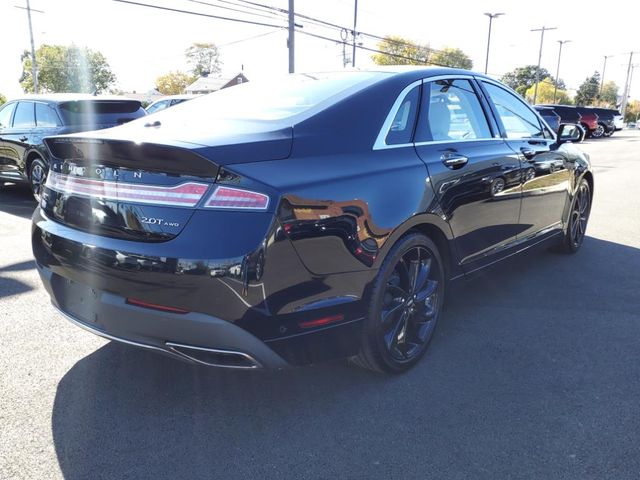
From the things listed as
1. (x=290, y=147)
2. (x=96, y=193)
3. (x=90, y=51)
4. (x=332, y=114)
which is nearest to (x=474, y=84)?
(x=332, y=114)

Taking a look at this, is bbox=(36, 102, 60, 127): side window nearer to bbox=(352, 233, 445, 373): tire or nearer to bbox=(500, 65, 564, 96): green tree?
bbox=(352, 233, 445, 373): tire

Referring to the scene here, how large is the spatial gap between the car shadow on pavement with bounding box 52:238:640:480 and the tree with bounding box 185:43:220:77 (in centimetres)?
10776

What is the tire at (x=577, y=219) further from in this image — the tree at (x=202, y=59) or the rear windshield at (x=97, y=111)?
the tree at (x=202, y=59)

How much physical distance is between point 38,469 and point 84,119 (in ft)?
21.5

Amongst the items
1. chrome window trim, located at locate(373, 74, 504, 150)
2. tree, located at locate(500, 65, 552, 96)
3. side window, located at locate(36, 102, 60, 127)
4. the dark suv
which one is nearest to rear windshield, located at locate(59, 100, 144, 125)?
the dark suv

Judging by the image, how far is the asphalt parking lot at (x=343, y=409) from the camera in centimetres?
226

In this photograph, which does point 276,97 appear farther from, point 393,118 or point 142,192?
point 142,192

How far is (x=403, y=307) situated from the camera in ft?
9.91

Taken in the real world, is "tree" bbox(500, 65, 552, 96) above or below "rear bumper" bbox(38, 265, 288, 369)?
above

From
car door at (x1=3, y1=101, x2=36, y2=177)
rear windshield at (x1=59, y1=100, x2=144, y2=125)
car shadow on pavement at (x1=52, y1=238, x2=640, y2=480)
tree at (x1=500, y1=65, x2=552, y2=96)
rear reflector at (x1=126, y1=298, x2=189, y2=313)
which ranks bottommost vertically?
car shadow on pavement at (x1=52, y1=238, x2=640, y2=480)

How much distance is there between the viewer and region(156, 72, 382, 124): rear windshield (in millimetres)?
2896

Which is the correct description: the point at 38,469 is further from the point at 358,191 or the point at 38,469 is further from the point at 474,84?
the point at 474,84

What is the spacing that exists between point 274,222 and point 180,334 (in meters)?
0.61

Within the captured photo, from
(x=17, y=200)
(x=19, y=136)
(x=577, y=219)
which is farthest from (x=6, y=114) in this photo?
(x=577, y=219)
